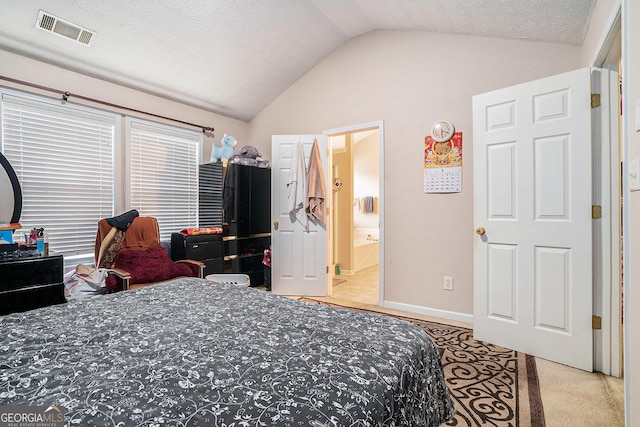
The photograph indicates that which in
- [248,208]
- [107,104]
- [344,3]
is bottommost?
[248,208]

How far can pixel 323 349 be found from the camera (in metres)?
1.04

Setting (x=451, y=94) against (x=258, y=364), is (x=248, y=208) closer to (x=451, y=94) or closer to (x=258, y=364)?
(x=451, y=94)

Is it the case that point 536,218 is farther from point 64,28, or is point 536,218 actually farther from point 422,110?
point 64,28

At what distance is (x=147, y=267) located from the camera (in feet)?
10.1

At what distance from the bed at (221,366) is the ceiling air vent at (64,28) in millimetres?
2366

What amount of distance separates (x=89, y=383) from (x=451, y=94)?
3.35 metres

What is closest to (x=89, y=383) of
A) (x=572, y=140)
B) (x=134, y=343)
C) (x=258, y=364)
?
(x=134, y=343)

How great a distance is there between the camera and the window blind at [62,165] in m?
2.80

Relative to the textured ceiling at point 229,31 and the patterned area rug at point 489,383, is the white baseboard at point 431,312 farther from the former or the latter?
the textured ceiling at point 229,31

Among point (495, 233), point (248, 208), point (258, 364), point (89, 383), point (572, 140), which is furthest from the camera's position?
point (248, 208)

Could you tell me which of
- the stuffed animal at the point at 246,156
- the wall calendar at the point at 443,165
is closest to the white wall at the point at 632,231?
the wall calendar at the point at 443,165

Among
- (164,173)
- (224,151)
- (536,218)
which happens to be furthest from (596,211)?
(164,173)

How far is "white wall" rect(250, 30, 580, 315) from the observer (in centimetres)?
288

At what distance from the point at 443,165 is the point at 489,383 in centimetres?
194
